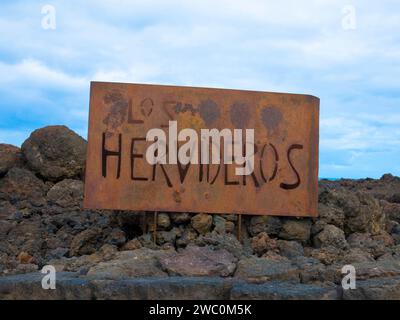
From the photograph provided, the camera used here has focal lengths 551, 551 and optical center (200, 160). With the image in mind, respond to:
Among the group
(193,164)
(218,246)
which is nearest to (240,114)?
(193,164)

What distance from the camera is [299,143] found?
21.8ft

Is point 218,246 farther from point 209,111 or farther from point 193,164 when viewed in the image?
point 209,111

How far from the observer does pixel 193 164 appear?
6445mm

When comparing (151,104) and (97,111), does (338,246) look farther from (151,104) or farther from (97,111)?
(97,111)

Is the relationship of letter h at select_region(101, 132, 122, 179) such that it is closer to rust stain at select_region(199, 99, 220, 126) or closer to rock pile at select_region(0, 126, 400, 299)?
rock pile at select_region(0, 126, 400, 299)

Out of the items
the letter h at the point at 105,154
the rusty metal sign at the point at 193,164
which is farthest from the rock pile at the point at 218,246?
the letter h at the point at 105,154

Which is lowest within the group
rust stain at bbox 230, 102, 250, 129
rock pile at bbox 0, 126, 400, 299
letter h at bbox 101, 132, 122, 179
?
rock pile at bbox 0, 126, 400, 299

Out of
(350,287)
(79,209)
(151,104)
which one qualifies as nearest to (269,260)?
(350,287)

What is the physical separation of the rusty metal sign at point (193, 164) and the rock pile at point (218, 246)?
0.78 ft

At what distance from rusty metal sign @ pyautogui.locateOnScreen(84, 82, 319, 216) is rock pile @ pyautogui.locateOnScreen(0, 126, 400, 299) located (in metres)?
0.24

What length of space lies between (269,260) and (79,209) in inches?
136

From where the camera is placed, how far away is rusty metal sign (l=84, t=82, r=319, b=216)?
A: 641 cm

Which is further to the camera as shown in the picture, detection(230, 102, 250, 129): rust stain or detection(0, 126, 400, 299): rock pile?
detection(230, 102, 250, 129): rust stain

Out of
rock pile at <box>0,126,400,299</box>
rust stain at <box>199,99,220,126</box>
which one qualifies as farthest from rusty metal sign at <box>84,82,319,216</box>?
rock pile at <box>0,126,400,299</box>
